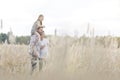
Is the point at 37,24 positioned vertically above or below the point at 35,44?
above

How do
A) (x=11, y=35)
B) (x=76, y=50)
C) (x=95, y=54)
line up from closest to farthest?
(x=95, y=54) < (x=76, y=50) < (x=11, y=35)

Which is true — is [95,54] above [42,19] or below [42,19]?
below

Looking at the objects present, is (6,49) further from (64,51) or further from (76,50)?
(64,51)

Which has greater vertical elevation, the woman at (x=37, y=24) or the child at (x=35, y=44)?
the woman at (x=37, y=24)

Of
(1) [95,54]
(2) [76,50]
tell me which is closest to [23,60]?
(2) [76,50]

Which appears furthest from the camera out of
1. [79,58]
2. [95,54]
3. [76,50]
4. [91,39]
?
[79,58]

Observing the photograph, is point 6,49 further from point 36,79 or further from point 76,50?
point 36,79

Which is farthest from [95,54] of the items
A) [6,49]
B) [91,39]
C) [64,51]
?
[6,49]

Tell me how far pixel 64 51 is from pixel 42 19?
444 centimetres

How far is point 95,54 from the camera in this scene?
6145mm

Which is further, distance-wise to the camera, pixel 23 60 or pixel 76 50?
pixel 23 60

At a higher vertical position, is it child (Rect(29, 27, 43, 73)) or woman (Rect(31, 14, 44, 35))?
woman (Rect(31, 14, 44, 35))

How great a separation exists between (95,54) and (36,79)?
1.91 metres

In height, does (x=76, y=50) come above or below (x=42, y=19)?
below
